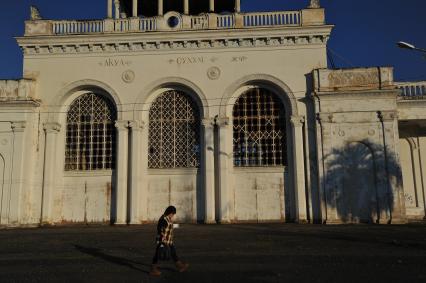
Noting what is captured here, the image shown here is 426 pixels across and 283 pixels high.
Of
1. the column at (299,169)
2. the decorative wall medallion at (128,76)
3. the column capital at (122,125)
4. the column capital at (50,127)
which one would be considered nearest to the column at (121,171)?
the column capital at (122,125)

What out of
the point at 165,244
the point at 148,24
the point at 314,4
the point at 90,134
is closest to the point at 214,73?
the point at 148,24

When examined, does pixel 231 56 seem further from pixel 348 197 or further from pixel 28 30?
pixel 28 30

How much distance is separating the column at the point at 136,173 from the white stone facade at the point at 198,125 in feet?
0.22

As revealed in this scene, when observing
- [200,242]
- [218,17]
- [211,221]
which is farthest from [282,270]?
[218,17]

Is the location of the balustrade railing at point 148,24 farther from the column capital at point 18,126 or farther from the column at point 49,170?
the column capital at point 18,126

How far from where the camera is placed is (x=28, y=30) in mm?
22766

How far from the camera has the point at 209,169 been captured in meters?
21.1

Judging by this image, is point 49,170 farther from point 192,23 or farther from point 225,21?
point 225,21

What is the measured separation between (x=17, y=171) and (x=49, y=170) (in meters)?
1.42

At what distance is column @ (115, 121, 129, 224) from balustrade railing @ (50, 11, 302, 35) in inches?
199

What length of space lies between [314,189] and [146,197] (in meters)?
7.95

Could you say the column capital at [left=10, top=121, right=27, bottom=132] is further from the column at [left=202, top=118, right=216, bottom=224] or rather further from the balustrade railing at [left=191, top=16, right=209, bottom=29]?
the balustrade railing at [left=191, top=16, right=209, bottom=29]

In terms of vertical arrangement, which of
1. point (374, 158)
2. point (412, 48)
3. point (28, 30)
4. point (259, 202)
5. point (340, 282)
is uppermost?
point (28, 30)

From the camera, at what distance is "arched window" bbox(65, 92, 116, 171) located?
22312 millimetres
